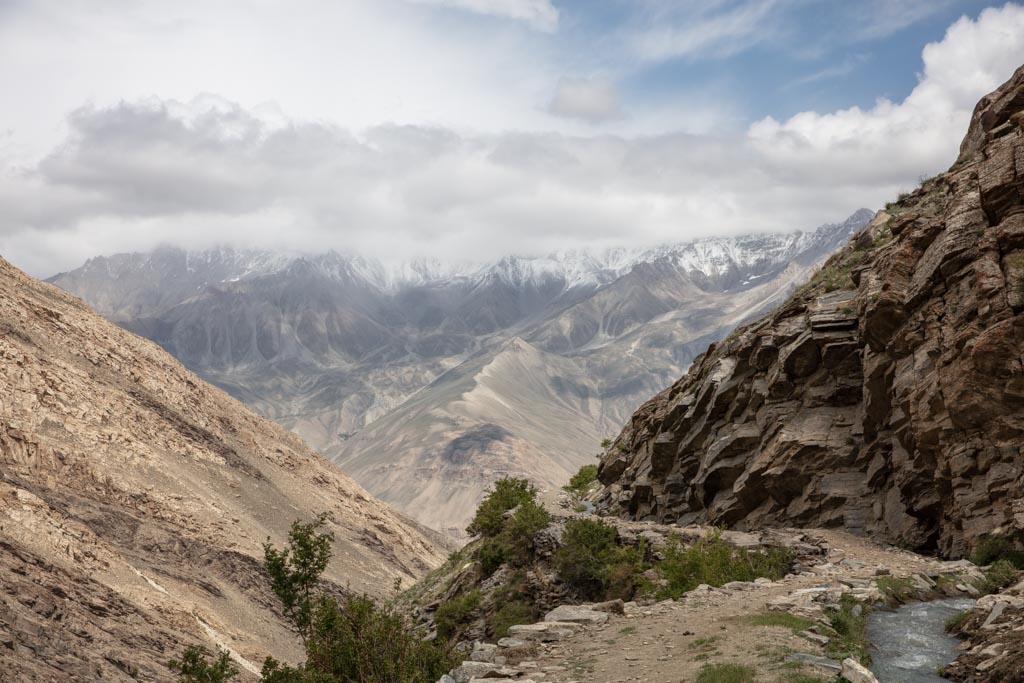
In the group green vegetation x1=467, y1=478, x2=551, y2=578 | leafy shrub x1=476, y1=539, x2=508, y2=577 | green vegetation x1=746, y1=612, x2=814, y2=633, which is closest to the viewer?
green vegetation x1=746, y1=612, x2=814, y2=633

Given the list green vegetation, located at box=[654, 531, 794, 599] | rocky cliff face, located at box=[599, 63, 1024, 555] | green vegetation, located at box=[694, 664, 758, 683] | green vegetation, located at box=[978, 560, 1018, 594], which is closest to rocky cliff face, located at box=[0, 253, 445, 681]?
rocky cliff face, located at box=[599, 63, 1024, 555]

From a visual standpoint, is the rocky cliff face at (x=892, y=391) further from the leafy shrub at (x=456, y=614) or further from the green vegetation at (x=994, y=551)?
the leafy shrub at (x=456, y=614)

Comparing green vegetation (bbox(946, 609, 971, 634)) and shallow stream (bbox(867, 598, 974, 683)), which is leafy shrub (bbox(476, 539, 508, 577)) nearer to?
shallow stream (bbox(867, 598, 974, 683))

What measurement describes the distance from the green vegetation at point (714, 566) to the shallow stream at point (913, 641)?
6004mm

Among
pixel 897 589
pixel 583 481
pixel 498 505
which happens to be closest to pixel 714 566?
pixel 897 589

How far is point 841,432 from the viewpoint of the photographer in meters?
32.5

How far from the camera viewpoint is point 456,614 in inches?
1216

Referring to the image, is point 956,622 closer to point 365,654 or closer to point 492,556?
point 365,654

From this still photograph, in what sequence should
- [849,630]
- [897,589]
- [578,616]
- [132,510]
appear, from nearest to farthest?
[849,630], [578,616], [897,589], [132,510]

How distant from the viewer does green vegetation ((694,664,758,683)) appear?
13.7 metres

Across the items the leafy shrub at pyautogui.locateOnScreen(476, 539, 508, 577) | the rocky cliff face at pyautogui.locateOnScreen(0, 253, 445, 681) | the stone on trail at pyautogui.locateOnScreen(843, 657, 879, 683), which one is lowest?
the rocky cliff face at pyautogui.locateOnScreen(0, 253, 445, 681)

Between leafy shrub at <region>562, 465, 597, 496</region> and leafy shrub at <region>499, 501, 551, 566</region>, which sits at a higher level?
leafy shrub at <region>499, 501, 551, 566</region>

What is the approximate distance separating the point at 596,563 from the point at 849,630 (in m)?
12.7

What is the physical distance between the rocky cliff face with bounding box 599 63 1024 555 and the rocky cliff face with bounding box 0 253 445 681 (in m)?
23.4
